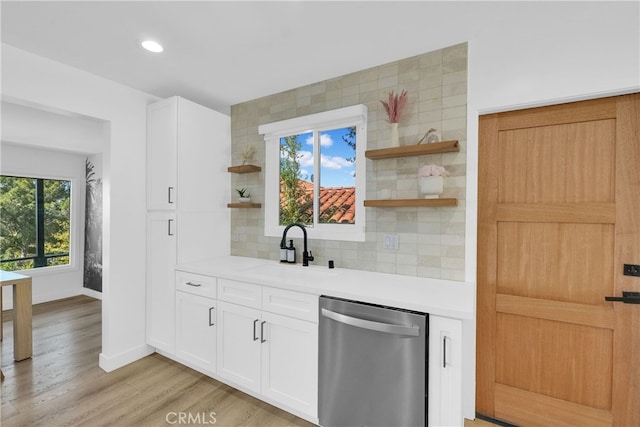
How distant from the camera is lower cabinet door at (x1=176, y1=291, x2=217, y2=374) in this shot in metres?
2.30

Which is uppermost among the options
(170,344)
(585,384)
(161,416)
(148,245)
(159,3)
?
(159,3)

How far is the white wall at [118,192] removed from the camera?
233cm

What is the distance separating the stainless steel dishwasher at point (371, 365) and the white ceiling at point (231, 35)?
169cm

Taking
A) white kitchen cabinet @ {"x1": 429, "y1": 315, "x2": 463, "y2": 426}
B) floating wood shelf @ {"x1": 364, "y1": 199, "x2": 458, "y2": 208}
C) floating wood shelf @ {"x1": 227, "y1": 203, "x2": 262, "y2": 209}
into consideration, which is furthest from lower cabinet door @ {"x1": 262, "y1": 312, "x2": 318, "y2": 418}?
→ floating wood shelf @ {"x1": 227, "y1": 203, "x2": 262, "y2": 209}

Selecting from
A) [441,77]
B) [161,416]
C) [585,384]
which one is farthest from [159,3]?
[585,384]

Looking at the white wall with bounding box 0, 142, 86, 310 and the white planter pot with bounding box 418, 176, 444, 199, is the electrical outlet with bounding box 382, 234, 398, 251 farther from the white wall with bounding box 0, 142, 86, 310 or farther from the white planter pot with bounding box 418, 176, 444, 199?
the white wall with bounding box 0, 142, 86, 310

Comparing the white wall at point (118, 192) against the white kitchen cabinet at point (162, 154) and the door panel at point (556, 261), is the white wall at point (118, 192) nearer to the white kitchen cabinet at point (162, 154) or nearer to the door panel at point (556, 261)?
the white kitchen cabinet at point (162, 154)

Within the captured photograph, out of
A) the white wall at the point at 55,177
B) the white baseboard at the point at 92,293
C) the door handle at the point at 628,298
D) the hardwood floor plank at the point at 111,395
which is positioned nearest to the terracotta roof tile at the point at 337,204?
the hardwood floor plank at the point at 111,395

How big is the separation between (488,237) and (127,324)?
3.11 metres

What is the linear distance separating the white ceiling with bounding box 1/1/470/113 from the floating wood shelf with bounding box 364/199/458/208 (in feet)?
3.52

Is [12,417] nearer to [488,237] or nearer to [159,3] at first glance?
[159,3]

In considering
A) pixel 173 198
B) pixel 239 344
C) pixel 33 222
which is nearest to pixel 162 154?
pixel 173 198

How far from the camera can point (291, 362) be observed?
1918 millimetres

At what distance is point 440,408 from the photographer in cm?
144
